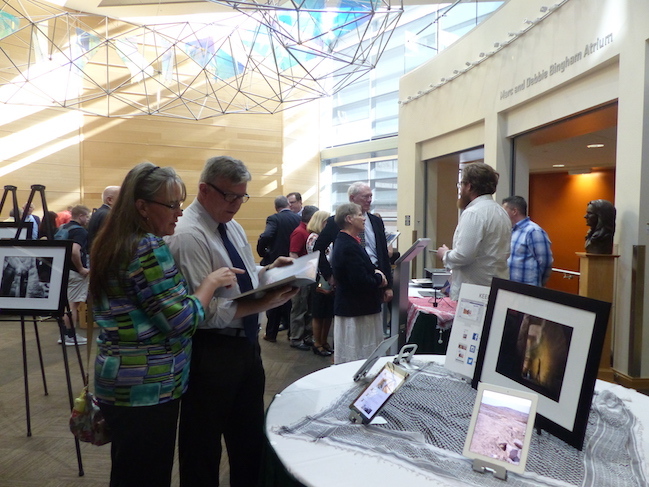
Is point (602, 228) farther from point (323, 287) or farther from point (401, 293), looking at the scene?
point (323, 287)

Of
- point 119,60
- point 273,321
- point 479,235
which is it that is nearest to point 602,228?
point 479,235

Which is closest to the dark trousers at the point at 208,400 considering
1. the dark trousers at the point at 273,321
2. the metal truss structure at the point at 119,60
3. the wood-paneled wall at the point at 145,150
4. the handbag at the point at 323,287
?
the handbag at the point at 323,287

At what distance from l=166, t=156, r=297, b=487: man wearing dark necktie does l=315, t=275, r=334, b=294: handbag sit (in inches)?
106

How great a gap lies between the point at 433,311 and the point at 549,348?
228cm

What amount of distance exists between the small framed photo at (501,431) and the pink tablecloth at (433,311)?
7.64ft

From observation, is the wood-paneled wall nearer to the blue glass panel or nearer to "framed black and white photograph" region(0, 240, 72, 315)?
the blue glass panel

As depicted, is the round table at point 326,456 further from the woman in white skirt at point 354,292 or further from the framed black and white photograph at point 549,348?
the woman in white skirt at point 354,292

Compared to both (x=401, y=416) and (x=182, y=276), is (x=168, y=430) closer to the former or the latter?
(x=182, y=276)

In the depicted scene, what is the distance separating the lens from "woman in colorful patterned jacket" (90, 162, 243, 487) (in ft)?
4.87

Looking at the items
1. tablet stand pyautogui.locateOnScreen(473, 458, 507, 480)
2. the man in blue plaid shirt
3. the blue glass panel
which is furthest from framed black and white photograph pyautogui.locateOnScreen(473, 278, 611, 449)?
the blue glass panel

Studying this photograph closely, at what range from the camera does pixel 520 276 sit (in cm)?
488

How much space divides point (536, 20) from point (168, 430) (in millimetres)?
5676

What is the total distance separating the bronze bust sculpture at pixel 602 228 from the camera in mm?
4234

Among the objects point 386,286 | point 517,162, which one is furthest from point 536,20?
point 386,286
